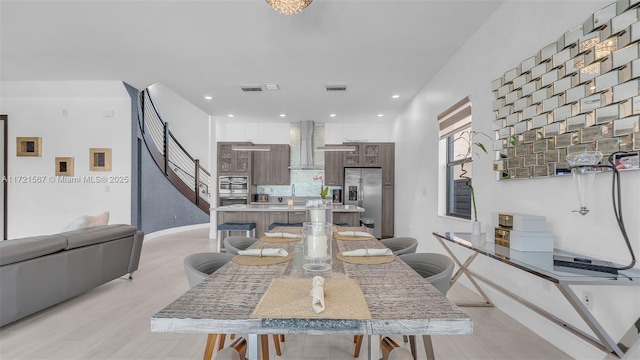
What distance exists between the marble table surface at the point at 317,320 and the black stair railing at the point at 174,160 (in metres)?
6.08

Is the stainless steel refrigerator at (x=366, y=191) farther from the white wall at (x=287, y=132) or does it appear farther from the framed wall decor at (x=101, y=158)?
the framed wall decor at (x=101, y=158)

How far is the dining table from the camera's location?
85 cm

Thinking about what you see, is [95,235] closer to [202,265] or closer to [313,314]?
[202,265]

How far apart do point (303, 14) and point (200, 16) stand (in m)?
1.06

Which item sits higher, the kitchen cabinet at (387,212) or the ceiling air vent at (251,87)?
the ceiling air vent at (251,87)

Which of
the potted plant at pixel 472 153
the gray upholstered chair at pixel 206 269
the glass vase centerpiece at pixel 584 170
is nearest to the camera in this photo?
the gray upholstered chair at pixel 206 269

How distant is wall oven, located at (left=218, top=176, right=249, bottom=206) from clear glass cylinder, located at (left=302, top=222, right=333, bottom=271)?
5.69m

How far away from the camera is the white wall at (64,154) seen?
203 inches

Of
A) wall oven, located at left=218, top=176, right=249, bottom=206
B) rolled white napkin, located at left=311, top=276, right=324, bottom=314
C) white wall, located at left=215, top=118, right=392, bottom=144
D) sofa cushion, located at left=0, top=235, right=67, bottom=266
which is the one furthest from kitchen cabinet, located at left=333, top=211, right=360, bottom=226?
rolled white napkin, located at left=311, top=276, right=324, bottom=314

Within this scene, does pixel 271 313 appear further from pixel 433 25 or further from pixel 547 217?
pixel 433 25

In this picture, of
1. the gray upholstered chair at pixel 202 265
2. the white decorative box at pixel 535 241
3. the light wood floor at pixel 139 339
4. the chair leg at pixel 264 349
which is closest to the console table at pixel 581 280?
the white decorative box at pixel 535 241

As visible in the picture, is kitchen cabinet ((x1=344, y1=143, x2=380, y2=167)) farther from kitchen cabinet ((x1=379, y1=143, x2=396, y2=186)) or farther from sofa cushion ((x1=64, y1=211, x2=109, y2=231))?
sofa cushion ((x1=64, y1=211, x2=109, y2=231))

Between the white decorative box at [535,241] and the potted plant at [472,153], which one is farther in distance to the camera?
the potted plant at [472,153]

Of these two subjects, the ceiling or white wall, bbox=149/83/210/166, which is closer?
the ceiling
